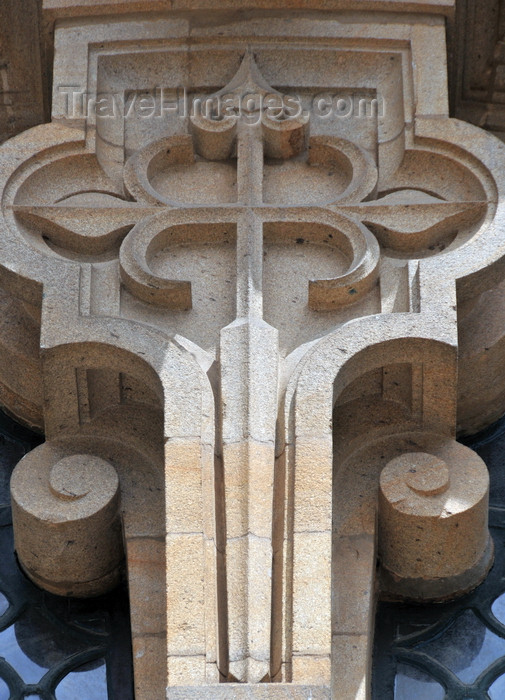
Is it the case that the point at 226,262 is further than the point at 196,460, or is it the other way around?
the point at 226,262

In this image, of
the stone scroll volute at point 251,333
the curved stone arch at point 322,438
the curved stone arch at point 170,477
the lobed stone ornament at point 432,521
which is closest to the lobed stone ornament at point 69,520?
the stone scroll volute at point 251,333

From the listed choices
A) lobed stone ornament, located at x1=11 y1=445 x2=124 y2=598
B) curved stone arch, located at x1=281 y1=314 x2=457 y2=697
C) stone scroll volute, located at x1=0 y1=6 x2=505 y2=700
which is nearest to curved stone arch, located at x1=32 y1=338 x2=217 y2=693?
stone scroll volute, located at x1=0 y1=6 x2=505 y2=700

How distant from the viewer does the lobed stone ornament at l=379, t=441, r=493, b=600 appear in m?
9.50

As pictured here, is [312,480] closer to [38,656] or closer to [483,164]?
[38,656]

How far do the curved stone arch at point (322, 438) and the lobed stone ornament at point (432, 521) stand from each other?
15.0 inches

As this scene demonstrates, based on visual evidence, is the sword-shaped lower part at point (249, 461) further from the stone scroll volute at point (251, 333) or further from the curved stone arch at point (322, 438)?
the curved stone arch at point (322, 438)

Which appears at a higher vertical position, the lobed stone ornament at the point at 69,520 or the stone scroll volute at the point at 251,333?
the stone scroll volute at the point at 251,333

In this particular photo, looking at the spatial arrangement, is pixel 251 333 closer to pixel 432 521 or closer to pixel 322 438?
pixel 322 438

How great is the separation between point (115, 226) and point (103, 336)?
1.13 m

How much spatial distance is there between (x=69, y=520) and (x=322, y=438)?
150 centimetres

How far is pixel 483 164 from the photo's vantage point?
424 inches

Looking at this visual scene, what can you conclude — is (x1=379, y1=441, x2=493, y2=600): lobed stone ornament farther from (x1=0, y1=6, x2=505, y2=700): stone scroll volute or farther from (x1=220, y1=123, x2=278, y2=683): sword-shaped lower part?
(x1=220, y1=123, x2=278, y2=683): sword-shaped lower part

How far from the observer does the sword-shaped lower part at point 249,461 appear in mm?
8422

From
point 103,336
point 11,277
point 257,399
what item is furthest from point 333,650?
point 11,277
